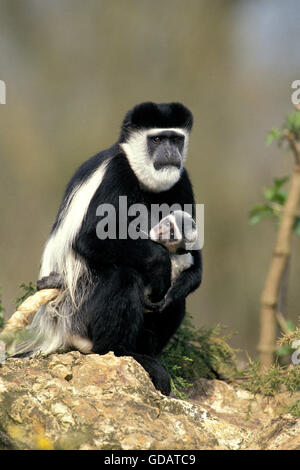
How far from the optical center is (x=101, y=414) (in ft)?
7.78

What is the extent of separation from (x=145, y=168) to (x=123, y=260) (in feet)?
1.70

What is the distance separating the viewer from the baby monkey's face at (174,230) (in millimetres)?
3141

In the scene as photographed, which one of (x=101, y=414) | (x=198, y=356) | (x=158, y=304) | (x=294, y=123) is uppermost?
(x=294, y=123)

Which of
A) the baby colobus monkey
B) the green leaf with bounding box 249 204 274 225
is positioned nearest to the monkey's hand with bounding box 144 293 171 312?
the baby colobus monkey

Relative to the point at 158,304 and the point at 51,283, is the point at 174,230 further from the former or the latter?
the point at 51,283

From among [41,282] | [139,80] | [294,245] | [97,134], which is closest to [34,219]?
[97,134]

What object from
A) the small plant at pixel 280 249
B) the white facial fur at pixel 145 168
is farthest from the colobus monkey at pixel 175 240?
the small plant at pixel 280 249

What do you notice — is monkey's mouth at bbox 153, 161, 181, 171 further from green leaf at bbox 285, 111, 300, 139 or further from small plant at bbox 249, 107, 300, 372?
green leaf at bbox 285, 111, 300, 139

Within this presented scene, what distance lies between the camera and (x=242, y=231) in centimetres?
755

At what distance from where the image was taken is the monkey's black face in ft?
10.7

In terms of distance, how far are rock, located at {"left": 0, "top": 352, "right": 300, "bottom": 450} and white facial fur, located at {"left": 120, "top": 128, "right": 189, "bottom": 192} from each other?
95 centimetres

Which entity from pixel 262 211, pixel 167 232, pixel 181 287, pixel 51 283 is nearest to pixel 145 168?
pixel 167 232

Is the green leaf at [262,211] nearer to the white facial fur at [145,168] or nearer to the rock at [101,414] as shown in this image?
the white facial fur at [145,168]
